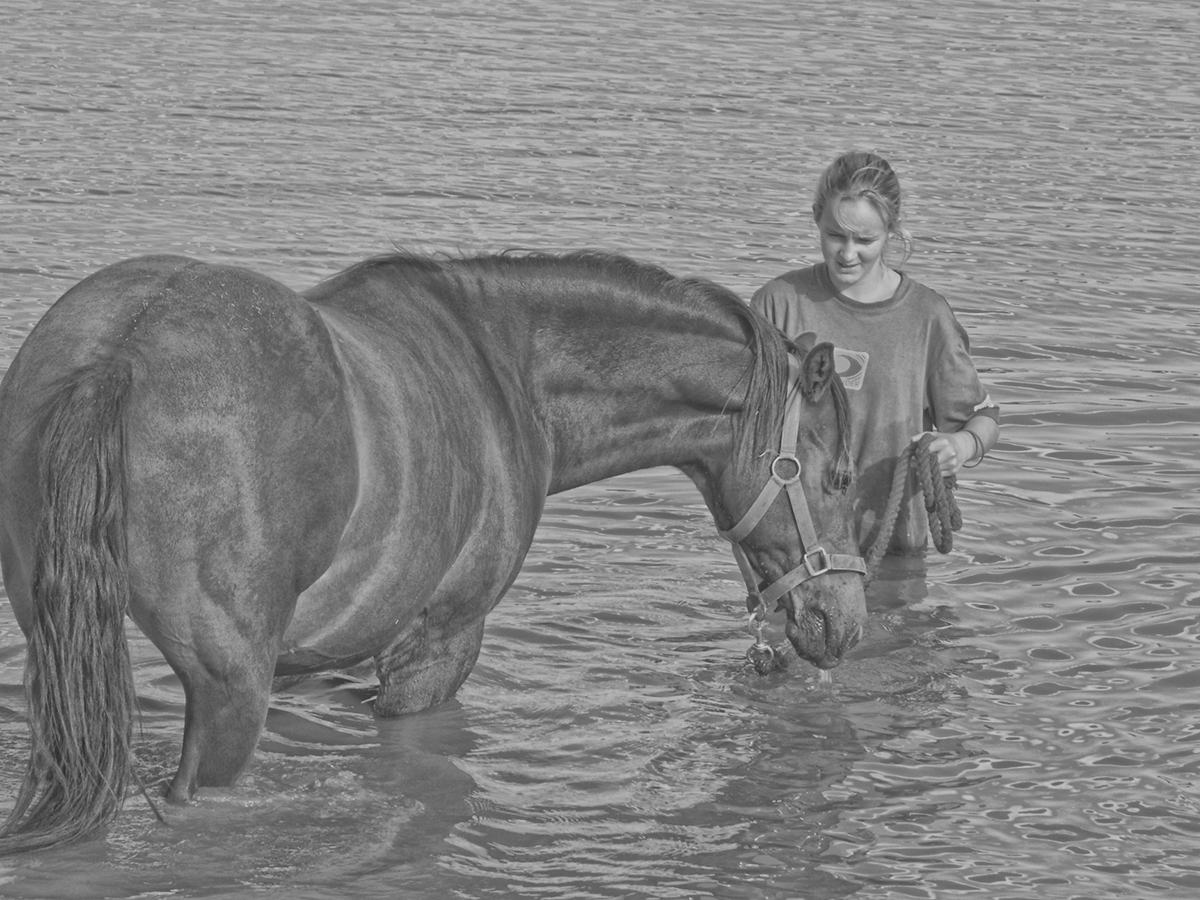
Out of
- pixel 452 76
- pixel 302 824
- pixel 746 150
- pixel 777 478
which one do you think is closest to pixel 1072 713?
pixel 777 478

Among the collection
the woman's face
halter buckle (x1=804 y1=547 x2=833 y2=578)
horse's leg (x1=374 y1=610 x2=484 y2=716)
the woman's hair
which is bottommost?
horse's leg (x1=374 y1=610 x2=484 y2=716)

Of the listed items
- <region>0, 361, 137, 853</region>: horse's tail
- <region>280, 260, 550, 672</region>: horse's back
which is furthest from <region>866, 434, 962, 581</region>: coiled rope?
<region>0, 361, 137, 853</region>: horse's tail

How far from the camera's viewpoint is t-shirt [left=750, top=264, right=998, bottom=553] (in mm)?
6395

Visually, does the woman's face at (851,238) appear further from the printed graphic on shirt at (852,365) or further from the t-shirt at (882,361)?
the printed graphic on shirt at (852,365)

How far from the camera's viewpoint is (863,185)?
6027 millimetres

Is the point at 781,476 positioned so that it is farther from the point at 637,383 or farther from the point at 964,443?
the point at 964,443

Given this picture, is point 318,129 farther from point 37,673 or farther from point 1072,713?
point 37,673

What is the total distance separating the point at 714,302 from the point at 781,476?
570mm

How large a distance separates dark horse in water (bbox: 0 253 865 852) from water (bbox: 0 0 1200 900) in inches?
18.2

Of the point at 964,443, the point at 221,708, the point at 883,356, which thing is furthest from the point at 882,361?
the point at 221,708

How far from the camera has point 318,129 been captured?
568 inches

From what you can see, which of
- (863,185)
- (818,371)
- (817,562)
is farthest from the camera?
(863,185)

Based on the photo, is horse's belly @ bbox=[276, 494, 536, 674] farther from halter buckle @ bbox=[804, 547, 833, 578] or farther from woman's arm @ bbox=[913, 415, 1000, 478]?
woman's arm @ bbox=[913, 415, 1000, 478]

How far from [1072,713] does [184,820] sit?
310 cm
